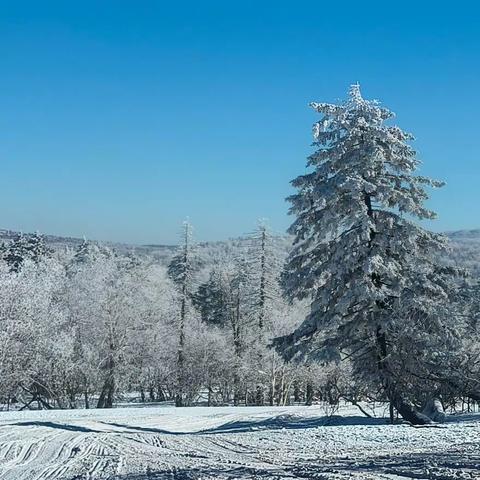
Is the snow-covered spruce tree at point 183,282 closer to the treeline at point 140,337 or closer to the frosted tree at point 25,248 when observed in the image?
the treeline at point 140,337

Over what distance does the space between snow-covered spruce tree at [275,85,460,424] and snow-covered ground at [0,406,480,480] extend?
2.42 m

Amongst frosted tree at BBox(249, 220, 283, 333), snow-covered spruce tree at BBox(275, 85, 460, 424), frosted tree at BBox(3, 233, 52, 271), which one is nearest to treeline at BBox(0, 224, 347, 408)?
frosted tree at BBox(249, 220, 283, 333)

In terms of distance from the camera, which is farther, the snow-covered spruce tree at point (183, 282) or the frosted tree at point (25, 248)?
the frosted tree at point (25, 248)

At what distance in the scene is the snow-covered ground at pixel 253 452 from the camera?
9430 mm

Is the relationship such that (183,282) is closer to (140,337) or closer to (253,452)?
(140,337)

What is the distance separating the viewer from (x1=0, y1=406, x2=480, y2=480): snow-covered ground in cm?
943

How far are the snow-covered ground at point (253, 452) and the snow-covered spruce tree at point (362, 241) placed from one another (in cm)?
242

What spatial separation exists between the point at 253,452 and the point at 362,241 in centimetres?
791

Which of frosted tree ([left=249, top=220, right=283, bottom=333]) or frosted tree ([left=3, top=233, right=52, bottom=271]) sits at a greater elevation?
frosted tree ([left=3, top=233, right=52, bottom=271])

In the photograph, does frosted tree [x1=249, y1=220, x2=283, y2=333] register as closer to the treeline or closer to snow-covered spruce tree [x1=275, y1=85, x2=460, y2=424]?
the treeline

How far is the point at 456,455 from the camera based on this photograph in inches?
410

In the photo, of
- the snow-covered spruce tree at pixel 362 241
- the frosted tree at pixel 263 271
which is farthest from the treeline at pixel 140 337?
the snow-covered spruce tree at pixel 362 241

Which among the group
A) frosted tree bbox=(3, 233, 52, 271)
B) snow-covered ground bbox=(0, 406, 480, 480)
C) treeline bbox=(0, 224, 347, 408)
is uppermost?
frosted tree bbox=(3, 233, 52, 271)

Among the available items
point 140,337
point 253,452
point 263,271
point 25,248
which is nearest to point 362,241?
point 253,452
